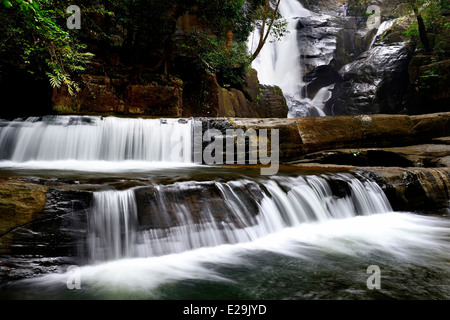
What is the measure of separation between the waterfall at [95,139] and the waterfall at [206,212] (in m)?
3.21

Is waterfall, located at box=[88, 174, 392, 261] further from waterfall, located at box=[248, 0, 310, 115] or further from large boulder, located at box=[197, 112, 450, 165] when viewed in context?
waterfall, located at box=[248, 0, 310, 115]

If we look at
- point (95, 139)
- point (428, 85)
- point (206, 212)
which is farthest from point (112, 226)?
point (428, 85)

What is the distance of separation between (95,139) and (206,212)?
4.34 m

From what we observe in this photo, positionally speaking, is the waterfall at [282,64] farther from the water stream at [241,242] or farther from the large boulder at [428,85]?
the water stream at [241,242]

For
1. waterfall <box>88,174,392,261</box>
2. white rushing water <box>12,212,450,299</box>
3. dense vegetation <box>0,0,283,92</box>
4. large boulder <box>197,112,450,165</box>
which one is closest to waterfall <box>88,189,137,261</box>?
waterfall <box>88,174,392,261</box>

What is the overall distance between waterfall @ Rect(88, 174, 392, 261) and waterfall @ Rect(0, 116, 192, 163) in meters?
3.21

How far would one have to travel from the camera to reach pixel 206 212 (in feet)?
10.6

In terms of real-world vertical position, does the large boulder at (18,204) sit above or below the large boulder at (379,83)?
below

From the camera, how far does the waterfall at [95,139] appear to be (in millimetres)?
5785

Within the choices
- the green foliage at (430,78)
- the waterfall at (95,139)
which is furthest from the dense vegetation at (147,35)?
the green foliage at (430,78)

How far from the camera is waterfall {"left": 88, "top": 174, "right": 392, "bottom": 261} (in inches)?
107
